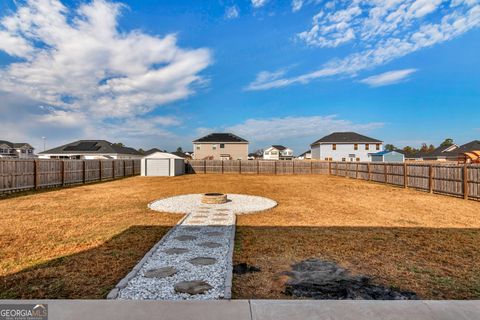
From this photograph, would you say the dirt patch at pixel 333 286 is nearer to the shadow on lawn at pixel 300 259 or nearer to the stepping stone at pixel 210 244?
the shadow on lawn at pixel 300 259

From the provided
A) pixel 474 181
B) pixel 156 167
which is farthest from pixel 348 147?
pixel 474 181

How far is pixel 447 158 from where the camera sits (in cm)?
5275

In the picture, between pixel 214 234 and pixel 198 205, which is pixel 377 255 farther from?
pixel 198 205

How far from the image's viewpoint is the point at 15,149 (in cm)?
4812

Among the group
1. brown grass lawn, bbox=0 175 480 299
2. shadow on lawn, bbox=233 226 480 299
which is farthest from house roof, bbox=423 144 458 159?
shadow on lawn, bbox=233 226 480 299

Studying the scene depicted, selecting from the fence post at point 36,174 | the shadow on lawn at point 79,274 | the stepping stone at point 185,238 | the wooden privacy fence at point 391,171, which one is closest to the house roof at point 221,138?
the wooden privacy fence at point 391,171

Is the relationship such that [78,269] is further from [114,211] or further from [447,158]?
[447,158]

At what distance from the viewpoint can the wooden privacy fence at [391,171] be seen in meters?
11.7

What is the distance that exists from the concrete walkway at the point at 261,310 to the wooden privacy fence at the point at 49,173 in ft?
43.0

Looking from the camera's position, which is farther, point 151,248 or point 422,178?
point 422,178

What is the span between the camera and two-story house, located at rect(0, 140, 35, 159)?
45.2m

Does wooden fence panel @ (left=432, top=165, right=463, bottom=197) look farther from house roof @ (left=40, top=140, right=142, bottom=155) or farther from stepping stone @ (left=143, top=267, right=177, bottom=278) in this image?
house roof @ (left=40, top=140, right=142, bottom=155)

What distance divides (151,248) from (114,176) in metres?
20.6

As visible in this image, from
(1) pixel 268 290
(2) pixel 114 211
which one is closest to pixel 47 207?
(2) pixel 114 211
